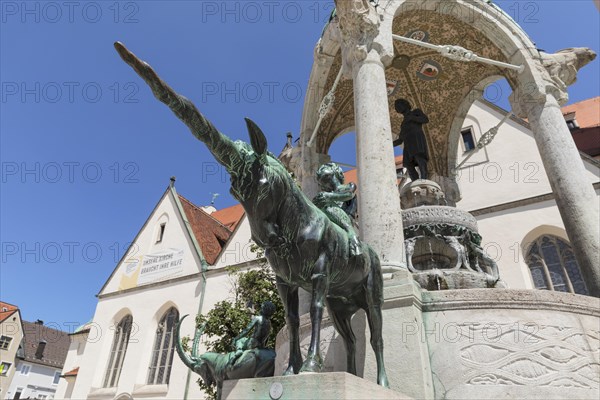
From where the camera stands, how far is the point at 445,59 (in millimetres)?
9781

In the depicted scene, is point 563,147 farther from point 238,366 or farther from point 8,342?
point 8,342

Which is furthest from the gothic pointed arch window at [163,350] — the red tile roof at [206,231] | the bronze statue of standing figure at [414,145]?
the bronze statue of standing figure at [414,145]

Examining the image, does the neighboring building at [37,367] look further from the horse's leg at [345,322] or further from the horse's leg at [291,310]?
the horse's leg at [291,310]

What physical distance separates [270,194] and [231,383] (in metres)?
1.14

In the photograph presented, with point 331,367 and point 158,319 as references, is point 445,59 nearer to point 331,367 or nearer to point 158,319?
point 331,367

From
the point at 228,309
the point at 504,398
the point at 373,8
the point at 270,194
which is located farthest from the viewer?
the point at 228,309

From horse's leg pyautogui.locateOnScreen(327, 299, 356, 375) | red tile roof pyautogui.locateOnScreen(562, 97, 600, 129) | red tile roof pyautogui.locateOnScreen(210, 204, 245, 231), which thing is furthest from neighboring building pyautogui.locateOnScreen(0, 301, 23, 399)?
red tile roof pyautogui.locateOnScreen(562, 97, 600, 129)

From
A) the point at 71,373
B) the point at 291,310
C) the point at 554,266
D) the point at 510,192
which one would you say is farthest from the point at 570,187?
the point at 71,373

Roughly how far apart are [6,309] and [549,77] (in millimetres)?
55744

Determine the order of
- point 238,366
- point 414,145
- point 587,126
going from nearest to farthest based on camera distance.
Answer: point 238,366 → point 414,145 → point 587,126

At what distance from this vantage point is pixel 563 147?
6.55m

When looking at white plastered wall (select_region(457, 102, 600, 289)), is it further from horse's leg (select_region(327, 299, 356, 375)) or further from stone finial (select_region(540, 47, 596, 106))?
horse's leg (select_region(327, 299, 356, 375))

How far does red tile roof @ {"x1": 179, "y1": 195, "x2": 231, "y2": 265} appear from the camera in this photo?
998 inches

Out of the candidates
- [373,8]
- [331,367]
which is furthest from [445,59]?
[331,367]
